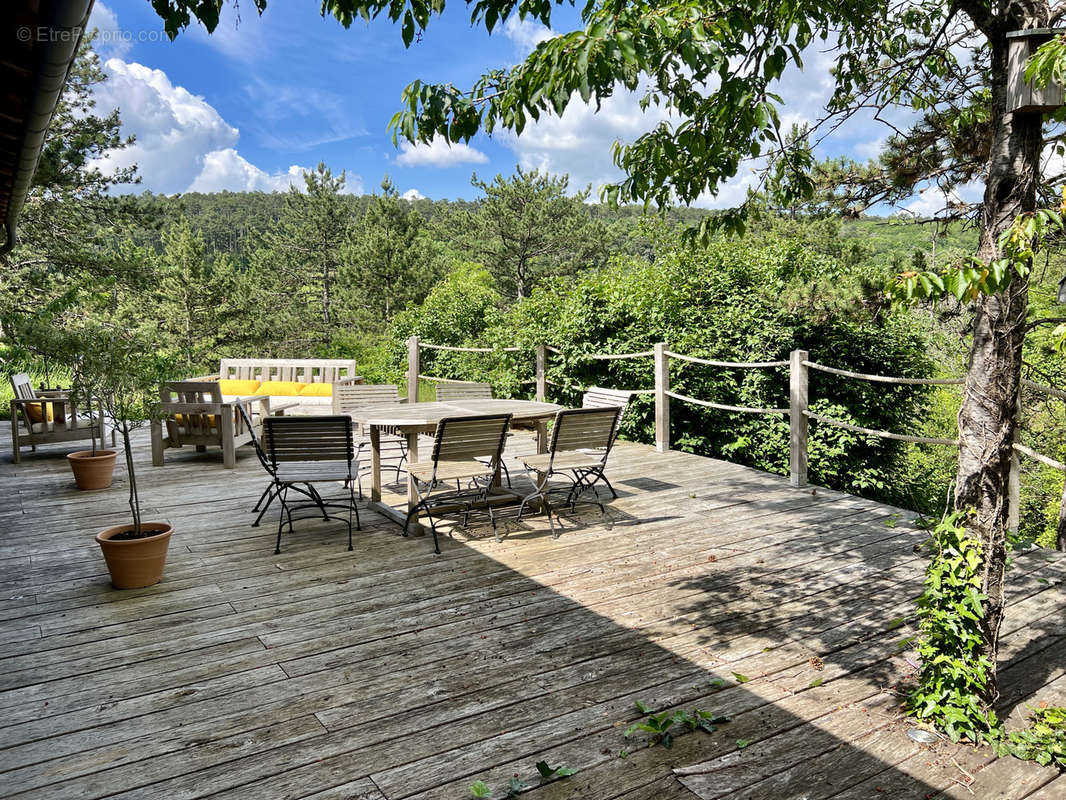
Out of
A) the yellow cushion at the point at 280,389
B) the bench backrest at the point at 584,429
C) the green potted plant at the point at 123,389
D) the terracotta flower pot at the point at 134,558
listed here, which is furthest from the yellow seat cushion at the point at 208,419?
the bench backrest at the point at 584,429

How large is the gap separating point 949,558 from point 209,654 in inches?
119

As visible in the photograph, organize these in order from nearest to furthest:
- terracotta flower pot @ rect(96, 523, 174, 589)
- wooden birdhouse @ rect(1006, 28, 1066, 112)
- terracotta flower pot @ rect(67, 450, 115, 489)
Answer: wooden birdhouse @ rect(1006, 28, 1066, 112) < terracotta flower pot @ rect(96, 523, 174, 589) < terracotta flower pot @ rect(67, 450, 115, 489)

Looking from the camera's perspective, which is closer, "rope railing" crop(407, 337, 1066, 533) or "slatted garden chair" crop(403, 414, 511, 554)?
"rope railing" crop(407, 337, 1066, 533)

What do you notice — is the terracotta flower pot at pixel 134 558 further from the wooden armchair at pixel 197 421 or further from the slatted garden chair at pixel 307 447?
the wooden armchair at pixel 197 421

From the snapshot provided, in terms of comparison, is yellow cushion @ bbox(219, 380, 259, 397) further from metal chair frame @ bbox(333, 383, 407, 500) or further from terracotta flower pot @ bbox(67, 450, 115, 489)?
metal chair frame @ bbox(333, 383, 407, 500)

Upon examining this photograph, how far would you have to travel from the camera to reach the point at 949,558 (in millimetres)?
2564

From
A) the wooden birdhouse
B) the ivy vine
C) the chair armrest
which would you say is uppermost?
the wooden birdhouse

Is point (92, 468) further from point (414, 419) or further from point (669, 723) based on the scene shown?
point (669, 723)

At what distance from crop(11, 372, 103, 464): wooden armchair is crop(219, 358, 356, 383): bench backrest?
276 cm

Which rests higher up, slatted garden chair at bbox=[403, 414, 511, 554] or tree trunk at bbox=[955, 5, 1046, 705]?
tree trunk at bbox=[955, 5, 1046, 705]

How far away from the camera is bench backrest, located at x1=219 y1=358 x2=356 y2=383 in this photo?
33.8 ft

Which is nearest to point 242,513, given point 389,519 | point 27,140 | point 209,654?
point 389,519

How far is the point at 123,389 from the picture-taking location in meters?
3.91

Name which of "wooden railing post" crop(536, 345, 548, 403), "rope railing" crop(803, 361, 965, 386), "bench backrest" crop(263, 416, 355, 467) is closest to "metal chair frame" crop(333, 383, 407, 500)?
"bench backrest" crop(263, 416, 355, 467)
